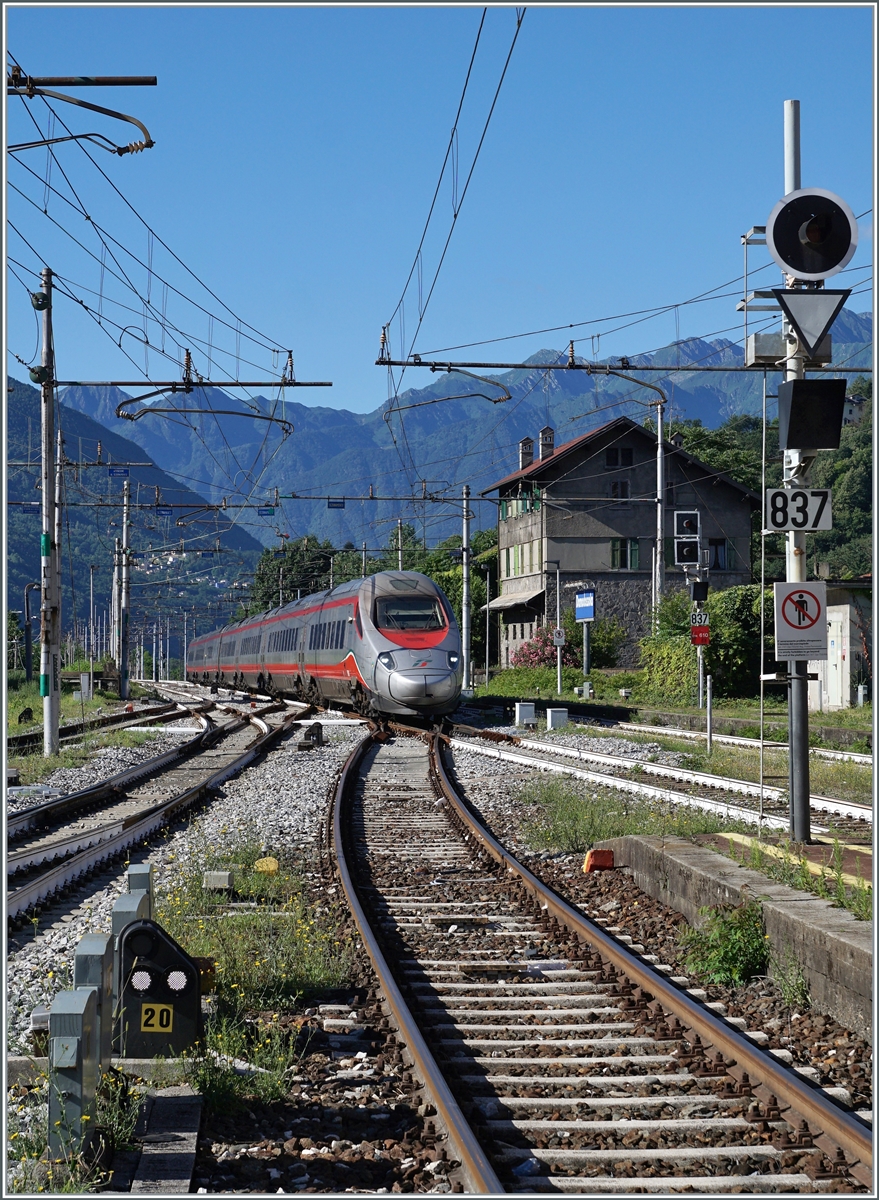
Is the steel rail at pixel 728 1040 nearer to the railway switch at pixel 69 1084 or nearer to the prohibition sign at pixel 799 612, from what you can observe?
the railway switch at pixel 69 1084

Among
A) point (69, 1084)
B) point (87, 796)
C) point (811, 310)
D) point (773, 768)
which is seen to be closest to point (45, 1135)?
point (69, 1084)

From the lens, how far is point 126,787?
1753cm

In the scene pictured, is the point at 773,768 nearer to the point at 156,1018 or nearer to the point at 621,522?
the point at 156,1018

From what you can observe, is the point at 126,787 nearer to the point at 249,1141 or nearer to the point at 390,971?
the point at 390,971

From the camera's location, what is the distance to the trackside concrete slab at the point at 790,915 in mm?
6047

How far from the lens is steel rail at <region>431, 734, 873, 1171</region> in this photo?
15.0ft

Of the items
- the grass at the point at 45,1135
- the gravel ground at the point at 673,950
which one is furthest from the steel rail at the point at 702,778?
the grass at the point at 45,1135

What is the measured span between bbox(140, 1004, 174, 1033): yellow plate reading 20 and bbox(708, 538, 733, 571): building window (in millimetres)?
52090

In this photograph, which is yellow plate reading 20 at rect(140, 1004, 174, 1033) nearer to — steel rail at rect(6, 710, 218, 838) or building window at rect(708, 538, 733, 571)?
steel rail at rect(6, 710, 218, 838)

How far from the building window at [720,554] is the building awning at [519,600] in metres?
7.69

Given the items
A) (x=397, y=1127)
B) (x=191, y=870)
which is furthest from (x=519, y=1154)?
(x=191, y=870)

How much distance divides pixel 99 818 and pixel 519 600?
143 feet

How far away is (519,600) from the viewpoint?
5725 cm

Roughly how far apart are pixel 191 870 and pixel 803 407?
5.86m
